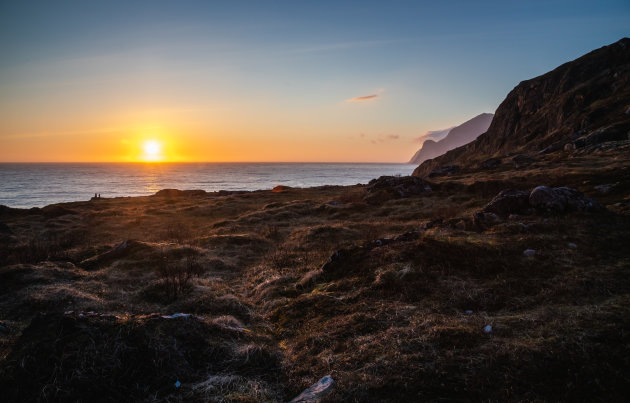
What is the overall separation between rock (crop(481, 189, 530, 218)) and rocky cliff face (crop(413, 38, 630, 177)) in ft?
143

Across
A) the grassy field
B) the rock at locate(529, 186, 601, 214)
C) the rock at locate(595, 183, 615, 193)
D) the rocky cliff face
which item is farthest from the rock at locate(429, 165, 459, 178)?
the rock at locate(529, 186, 601, 214)

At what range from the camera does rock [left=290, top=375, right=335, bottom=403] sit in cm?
495

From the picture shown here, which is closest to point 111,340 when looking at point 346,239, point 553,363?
point 553,363

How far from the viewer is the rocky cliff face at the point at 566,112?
60188 mm

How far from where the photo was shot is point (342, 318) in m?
7.98

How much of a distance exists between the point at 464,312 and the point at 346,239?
11063mm

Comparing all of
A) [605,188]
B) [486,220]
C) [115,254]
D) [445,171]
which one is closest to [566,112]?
[445,171]

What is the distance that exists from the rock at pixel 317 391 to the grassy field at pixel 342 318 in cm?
20

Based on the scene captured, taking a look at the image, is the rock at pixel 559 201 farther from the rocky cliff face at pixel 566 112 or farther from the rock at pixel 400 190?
the rocky cliff face at pixel 566 112

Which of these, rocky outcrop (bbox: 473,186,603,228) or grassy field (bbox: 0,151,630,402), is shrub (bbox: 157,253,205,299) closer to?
grassy field (bbox: 0,151,630,402)

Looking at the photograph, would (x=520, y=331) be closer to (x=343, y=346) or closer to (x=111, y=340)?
(x=343, y=346)

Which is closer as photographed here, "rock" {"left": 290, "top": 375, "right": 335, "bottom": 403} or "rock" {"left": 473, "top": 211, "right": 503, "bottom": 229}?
"rock" {"left": 290, "top": 375, "right": 335, "bottom": 403}

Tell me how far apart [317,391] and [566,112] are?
101539 millimetres

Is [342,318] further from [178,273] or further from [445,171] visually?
[445,171]
